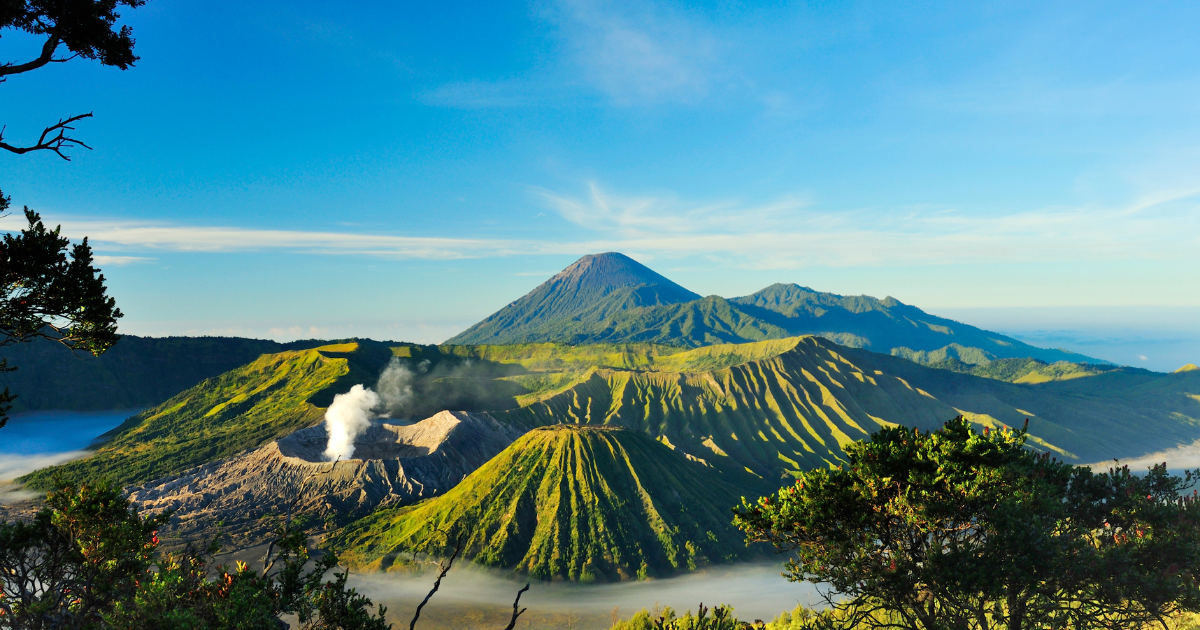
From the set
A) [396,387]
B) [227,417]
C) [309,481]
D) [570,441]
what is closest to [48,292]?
[570,441]

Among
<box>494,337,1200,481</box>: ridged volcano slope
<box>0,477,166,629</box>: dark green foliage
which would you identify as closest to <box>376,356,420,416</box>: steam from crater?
<box>494,337,1200,481</box>: ridged volcano slope

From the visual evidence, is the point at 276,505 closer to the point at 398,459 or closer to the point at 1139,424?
the point at 398,459

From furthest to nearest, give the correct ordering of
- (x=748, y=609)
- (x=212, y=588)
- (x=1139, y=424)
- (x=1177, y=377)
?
(x=1177, y=377) < (x=1139, y=424) < (x=748, y=609) < (x=212, y=588)

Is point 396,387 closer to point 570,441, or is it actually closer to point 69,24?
point 570,441

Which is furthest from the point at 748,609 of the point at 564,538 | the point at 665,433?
the point at 665,433

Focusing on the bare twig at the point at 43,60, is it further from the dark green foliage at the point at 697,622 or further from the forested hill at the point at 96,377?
the forested hill at the point at 96,377

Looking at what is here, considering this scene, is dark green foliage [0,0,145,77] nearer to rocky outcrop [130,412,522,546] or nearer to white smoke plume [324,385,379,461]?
rocky outcrop [130,412,522,546]
